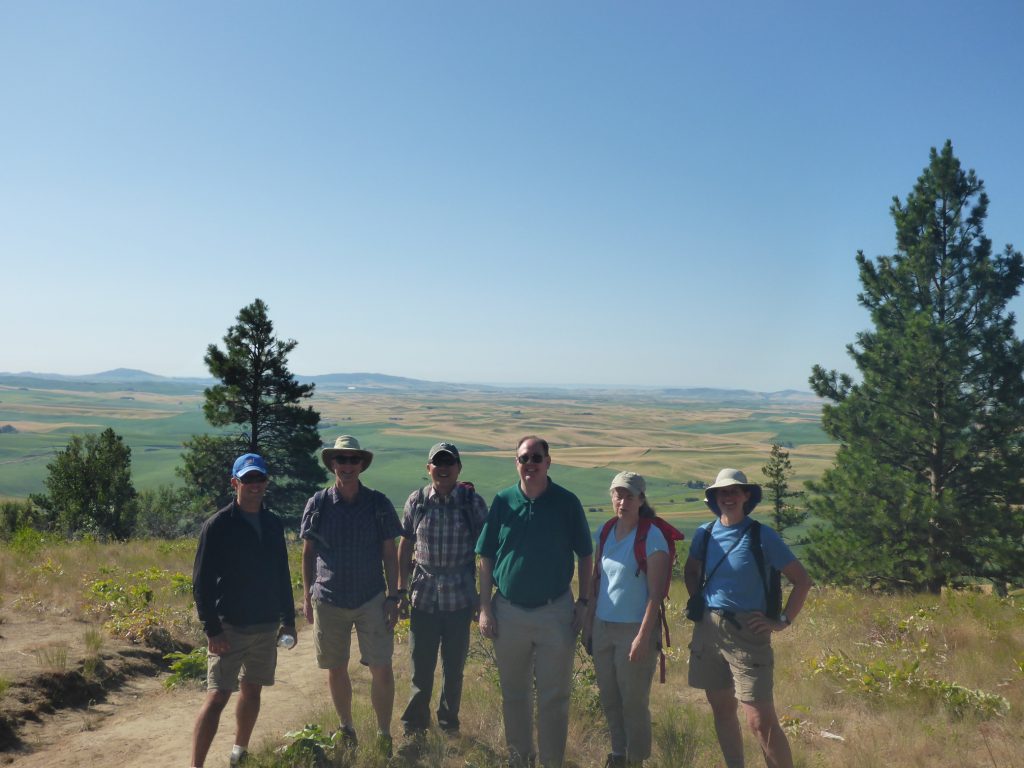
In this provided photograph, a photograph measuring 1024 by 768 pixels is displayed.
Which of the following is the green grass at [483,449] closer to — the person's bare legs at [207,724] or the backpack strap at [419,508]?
the person's bare legs at [207,724]

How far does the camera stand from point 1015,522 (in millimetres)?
14047

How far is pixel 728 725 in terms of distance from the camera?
429 centimetres

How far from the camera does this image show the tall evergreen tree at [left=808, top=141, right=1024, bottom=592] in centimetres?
1456

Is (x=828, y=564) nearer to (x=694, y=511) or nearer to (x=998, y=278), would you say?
(x=998, y=278)

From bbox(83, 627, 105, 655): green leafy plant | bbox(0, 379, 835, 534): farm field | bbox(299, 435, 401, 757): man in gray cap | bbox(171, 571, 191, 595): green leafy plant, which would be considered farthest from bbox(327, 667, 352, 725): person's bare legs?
bbox(0, 379, 835, 534): farm field

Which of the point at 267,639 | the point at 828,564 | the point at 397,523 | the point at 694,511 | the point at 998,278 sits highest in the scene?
the point at 998,278

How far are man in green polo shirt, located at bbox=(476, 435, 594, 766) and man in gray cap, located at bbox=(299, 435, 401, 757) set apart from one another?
2.70ft

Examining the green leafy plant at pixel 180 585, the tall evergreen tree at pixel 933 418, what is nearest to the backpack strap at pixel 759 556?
the green leafy plant at pixel 180 585

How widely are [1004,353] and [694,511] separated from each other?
6062cm

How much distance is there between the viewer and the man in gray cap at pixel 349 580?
181 inches

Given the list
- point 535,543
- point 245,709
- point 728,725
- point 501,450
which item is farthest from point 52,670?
point 501,450

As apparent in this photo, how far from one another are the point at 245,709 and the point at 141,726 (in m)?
1.95

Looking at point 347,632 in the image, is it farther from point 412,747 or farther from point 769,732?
point 769,732

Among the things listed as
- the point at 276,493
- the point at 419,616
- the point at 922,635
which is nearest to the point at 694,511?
the point at 276,493
